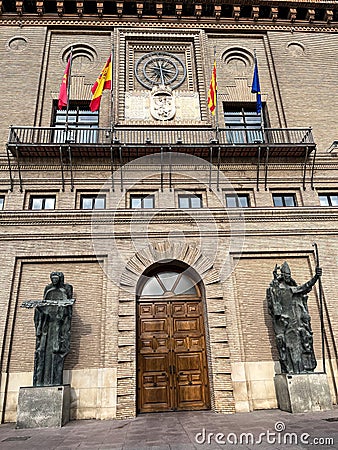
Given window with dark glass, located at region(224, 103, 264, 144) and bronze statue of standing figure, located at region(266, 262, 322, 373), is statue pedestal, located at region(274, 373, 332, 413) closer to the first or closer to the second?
bronze statue of standing figure, located at region(266, 262, 322, 373)

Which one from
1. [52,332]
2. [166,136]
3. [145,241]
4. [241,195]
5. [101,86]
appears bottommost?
[52,332]

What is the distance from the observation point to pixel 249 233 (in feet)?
38.9

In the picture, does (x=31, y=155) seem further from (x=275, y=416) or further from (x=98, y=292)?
(x=275, y=416)

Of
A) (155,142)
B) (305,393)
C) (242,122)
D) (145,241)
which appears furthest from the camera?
(242,122)

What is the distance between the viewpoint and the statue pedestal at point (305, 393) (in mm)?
8859

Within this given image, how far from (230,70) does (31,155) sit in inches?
356

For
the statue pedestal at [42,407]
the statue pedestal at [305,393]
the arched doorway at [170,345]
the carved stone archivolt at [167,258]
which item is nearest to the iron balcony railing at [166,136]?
the carved stone archivolt at [167,258]

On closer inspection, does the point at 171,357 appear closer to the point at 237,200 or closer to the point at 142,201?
the point at 142,201

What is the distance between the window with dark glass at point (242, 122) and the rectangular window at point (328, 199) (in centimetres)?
312

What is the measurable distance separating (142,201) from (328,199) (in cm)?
660

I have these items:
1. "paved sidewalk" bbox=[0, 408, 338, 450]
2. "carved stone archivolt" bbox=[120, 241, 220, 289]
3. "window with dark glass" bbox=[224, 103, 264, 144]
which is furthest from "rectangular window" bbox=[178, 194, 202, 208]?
"paved sidewalk" bbox=[0, 408, 338, 450]

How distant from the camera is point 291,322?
9.90 m

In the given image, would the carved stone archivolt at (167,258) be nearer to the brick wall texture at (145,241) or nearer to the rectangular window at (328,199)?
the brick wall texture at (145,241)

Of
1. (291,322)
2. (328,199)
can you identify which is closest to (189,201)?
(328,199)
